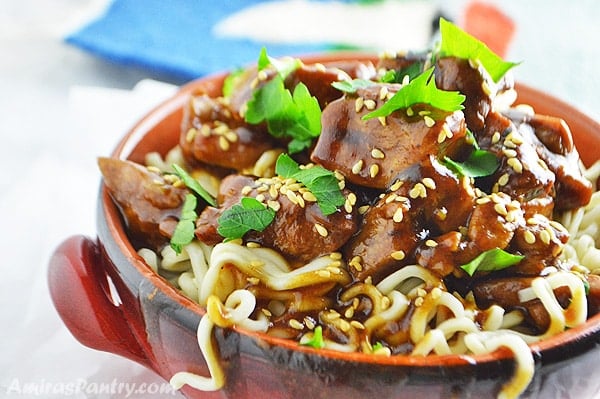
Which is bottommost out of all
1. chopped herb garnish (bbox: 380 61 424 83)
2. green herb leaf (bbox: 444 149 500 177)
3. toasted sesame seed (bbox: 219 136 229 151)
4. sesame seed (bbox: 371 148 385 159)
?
toasted sesame seed (bbox: 219 136 229 151)

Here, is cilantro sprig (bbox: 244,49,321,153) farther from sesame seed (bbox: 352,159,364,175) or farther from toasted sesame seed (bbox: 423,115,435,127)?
toasted sesame seed (bbox: 423,115,435,127)

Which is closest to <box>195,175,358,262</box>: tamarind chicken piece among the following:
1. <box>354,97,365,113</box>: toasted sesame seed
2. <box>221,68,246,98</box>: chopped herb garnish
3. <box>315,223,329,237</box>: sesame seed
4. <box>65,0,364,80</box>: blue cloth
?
<box>315,223,329,237</box>: sesame seed

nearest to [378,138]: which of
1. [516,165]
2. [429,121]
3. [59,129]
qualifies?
[429,121]

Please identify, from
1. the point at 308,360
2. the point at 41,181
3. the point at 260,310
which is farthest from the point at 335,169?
the point at 41,181

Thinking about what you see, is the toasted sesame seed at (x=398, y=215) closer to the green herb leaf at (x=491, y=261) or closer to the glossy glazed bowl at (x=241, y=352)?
the green herb leaf at (x=491, y=261)

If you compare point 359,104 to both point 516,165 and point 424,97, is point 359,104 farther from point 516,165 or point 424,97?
point 516,165

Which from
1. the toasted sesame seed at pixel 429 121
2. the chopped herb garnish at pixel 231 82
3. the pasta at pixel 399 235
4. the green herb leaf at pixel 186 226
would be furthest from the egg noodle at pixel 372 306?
the chopped herb garnish at pixel 231 82
